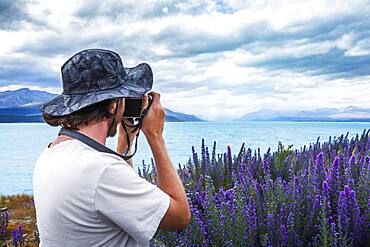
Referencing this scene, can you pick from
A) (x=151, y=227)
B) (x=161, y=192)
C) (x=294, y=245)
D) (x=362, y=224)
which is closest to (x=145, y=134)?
(x=161, y=192)

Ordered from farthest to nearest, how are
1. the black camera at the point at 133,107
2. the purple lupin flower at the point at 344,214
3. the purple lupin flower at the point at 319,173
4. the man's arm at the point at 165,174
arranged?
the purple lupin flower at the point at 319,173
the purple lupin flower at the point at 344,214
the black camera at the point at 133,107
the man's arm at the point at 165,174

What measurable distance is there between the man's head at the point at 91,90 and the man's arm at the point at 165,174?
12 cm

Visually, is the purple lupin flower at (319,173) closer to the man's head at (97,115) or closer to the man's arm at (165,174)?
the man's arm at (165,174)

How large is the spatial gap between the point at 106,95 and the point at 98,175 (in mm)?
354

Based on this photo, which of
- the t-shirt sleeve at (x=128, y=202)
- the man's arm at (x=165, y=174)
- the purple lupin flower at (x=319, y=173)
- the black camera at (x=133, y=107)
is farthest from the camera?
the purple lupin flower at (x=319, y=173)

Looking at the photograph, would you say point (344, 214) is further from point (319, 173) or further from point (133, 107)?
point (133, 107)

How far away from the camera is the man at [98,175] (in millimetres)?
1567

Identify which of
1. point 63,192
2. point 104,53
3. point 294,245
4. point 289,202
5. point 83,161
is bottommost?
point 294,245

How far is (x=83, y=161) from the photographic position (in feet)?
5.18

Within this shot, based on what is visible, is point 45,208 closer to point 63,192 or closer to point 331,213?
point 63,192

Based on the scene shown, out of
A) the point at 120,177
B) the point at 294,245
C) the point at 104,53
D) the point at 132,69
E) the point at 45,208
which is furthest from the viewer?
the point at 294,245

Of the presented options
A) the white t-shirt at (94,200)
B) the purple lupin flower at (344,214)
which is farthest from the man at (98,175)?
the purple lupin flower at (344,214)

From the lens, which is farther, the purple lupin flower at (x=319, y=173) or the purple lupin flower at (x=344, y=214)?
the purple lupin flower at (x=319, y=173)

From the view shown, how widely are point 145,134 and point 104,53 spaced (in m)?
0.39
